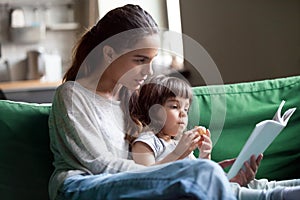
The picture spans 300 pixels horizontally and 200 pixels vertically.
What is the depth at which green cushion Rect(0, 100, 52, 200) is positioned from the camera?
1.68m

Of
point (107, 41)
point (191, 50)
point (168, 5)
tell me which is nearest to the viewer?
point (107, 41)

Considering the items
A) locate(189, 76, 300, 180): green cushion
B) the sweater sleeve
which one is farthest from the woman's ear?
locate(189, 76, 300, 180): green cushion

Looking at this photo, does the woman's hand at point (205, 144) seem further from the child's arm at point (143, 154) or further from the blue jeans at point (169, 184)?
the blue jeans at point (169, 184)

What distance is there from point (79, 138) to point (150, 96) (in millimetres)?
277

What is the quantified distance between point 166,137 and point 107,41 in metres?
0.32

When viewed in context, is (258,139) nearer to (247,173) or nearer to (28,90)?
(247,173)

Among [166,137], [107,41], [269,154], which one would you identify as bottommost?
[269,154]

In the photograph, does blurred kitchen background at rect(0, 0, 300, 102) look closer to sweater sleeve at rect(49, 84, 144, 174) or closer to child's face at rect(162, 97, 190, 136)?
child's face at rect(162, 97, 190, 136)

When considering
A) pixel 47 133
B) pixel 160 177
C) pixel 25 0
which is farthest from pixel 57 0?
pixel 160 177

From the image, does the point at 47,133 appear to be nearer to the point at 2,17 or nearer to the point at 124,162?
the point at 124,162

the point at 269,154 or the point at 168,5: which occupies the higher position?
the point at 168,5

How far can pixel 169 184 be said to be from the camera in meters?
1.19

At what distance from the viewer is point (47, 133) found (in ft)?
5.64

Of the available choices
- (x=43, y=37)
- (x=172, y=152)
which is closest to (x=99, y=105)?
(x=172, y=152)
